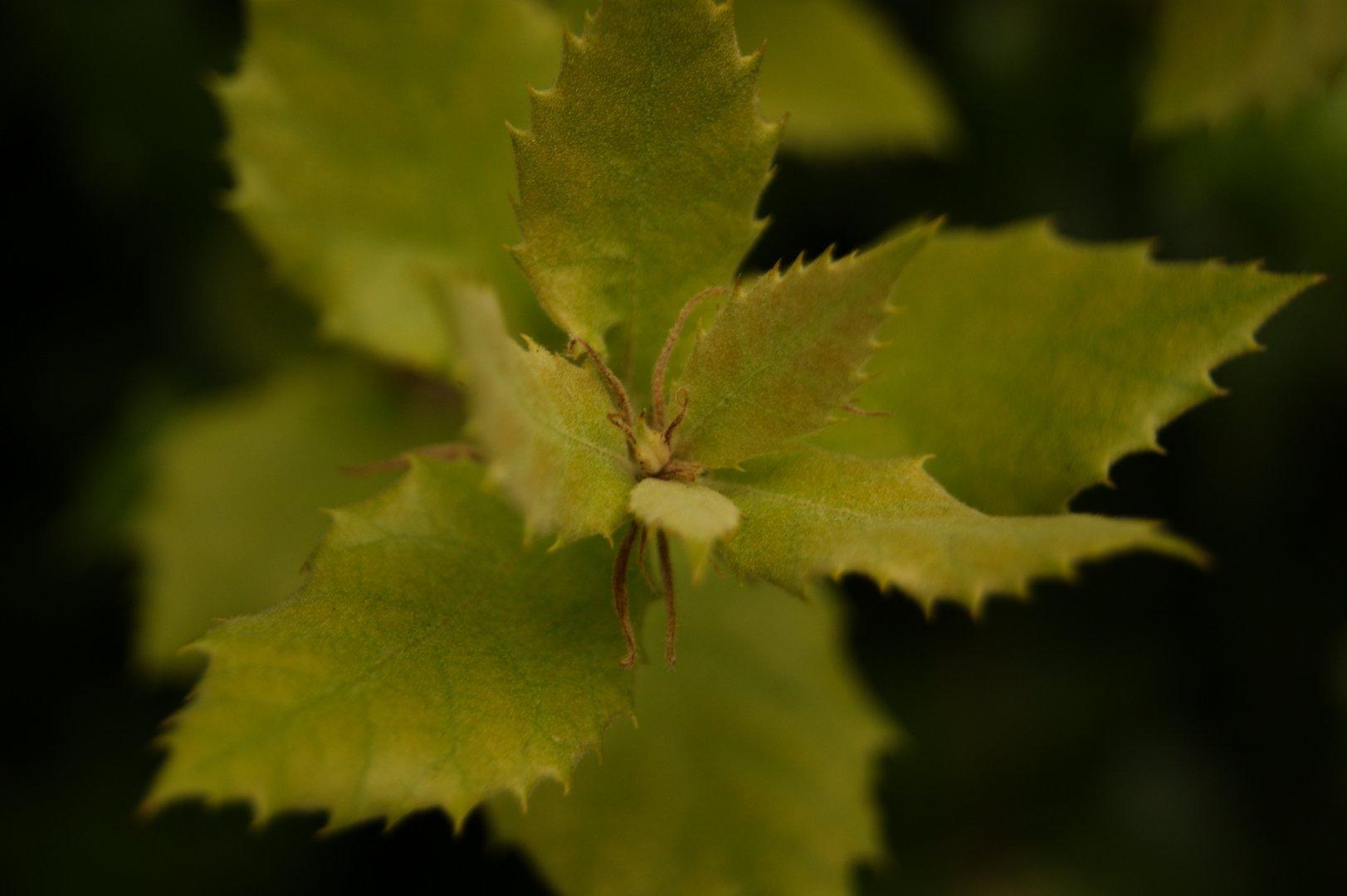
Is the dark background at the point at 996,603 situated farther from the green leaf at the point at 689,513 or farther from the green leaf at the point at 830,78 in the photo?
the green leaf at the point at 689,513

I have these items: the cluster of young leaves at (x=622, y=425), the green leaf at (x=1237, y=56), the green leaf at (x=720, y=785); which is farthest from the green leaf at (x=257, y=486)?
the green leaf at (x=1237, y=56)

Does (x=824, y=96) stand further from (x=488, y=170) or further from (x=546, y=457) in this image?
(x=546, y=457)

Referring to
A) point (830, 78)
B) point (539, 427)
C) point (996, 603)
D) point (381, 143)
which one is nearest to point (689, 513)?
point (539, 427)

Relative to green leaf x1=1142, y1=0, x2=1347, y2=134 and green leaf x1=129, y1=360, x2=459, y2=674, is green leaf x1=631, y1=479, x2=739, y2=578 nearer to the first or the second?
green leaf x1=129, y1=360, x2=459, y2=674

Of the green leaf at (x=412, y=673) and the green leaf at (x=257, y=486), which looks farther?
the green leaf at (x=257, y=486)

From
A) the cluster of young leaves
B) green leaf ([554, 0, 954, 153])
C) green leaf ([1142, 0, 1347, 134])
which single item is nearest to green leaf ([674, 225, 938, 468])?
the cluster of young leaves

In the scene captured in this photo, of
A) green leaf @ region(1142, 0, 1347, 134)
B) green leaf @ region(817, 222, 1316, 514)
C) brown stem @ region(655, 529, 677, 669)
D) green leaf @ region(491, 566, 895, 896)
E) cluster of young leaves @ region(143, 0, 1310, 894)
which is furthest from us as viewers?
green leaf @ region(1142, 0, 1347, 134)
